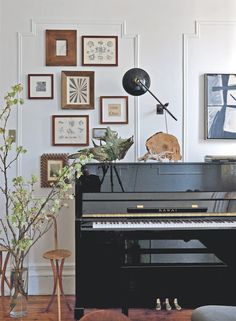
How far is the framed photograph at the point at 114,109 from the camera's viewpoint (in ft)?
12.7

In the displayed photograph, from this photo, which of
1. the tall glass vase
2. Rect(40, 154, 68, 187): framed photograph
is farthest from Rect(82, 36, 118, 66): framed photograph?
the tall glass vase

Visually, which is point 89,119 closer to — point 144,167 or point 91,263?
point 144,167

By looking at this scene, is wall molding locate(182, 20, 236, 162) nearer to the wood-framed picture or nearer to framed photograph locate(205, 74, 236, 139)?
framed photograph locate(205, 74, 236, 139)

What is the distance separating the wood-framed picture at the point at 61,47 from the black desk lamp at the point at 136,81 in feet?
1.82

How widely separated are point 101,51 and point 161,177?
138 cm

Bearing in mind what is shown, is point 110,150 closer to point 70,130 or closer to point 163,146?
point 163,146

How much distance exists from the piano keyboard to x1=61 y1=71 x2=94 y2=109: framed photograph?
126 cm

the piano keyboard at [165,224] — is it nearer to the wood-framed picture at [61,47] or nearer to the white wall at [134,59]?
the white wall at [134,59]

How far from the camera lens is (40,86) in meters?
3.84

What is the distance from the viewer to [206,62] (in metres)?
3.91

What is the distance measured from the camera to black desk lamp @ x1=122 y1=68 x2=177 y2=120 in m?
3.62

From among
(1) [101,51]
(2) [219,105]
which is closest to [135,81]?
(1) [101,51]

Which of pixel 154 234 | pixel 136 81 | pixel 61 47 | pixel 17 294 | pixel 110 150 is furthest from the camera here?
pixel 61 47

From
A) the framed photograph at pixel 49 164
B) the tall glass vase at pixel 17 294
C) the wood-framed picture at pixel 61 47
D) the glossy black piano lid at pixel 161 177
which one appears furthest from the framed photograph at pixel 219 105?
the tall glass vase at pixel 17 294
